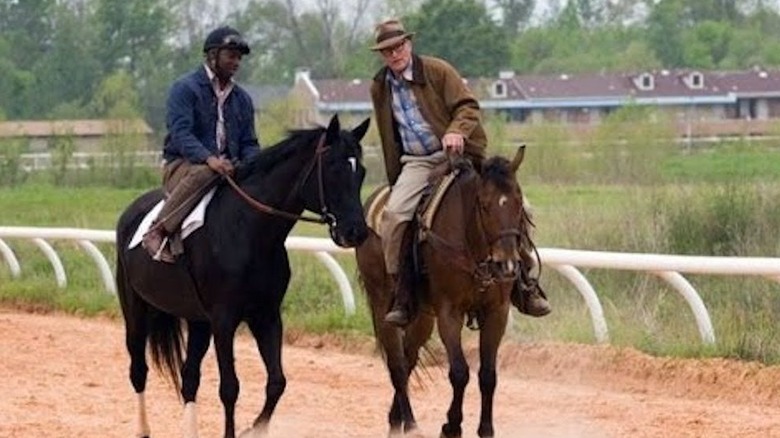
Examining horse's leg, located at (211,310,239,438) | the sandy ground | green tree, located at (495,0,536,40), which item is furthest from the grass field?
green tree, located at (495,0,536,40)

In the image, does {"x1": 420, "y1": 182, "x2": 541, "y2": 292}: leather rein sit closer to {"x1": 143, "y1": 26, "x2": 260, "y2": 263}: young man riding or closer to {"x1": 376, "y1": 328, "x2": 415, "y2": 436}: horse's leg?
{"x1": 376, "y1": 328, "x2": 415, "y2": 436}: horse's leg

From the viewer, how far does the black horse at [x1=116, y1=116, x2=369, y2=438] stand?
10.9 m

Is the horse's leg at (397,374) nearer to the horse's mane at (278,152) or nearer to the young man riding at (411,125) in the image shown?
the young man riding at (411,125)

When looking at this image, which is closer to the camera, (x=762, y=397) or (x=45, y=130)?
(x=762, y=397)

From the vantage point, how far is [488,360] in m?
11.2

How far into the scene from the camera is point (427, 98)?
11680 mm

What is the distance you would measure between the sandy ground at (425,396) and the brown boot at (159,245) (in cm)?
136

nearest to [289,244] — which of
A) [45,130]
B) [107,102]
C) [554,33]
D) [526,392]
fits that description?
[526,392]

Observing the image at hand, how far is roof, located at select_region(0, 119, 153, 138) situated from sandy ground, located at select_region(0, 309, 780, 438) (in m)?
37.4

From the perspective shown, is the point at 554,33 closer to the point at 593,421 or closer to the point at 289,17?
the point at 289,17

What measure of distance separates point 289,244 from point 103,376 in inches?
156

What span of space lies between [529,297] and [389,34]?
5.89ft

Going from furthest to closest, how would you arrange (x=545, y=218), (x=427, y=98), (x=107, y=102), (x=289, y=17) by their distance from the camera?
1. (x=289, y=17)
2. (x=107, y=102)
3. (x=545, y=218)
4. (x=427, y=98)

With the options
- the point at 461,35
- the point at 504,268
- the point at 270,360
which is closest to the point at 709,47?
the point at 461,35
